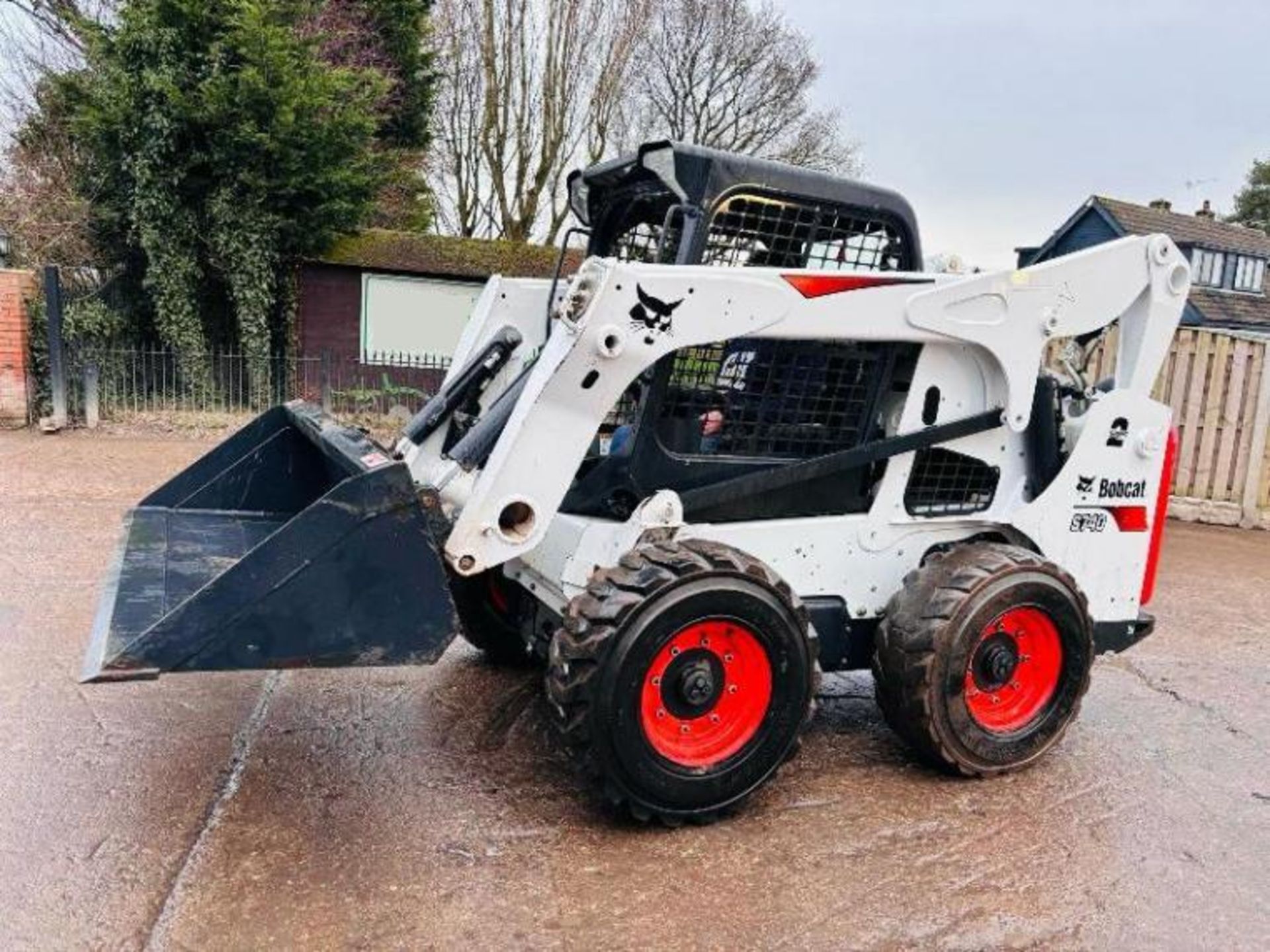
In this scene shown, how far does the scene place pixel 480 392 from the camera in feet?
15.0

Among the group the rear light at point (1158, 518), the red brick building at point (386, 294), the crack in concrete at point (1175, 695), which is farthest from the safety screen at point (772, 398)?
the red brick building at point (386, 294)

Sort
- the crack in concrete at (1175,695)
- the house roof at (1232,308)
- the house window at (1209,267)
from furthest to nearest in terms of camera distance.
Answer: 1. the house window at (1209,267)
2. the house roof at (1232,308)
3. the crack in concrete at (1175,695)

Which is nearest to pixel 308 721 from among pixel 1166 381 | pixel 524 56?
pixel 1166 381

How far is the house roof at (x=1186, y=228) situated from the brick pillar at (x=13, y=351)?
23.2m

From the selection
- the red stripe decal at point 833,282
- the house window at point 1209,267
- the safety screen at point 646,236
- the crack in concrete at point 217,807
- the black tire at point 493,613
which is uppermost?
the house window at point 1209,267

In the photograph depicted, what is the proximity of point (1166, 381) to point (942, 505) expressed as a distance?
6830 mm

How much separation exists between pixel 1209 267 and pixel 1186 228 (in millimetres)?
1191

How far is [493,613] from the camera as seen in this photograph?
4.73 metres

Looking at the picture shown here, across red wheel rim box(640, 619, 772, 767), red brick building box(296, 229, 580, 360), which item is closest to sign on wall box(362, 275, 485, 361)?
red brick building box(296, 229, 580, 360)

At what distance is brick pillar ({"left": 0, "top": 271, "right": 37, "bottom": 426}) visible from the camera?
11.1 metres

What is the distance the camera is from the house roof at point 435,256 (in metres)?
14.7

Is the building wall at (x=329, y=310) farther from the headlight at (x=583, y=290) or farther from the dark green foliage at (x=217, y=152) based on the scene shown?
the headlight at (x=583, y=290)

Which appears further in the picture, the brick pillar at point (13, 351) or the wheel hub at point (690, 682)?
the brick pillar at point (13, 351)

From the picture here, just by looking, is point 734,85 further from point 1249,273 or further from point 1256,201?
point 1256,201
